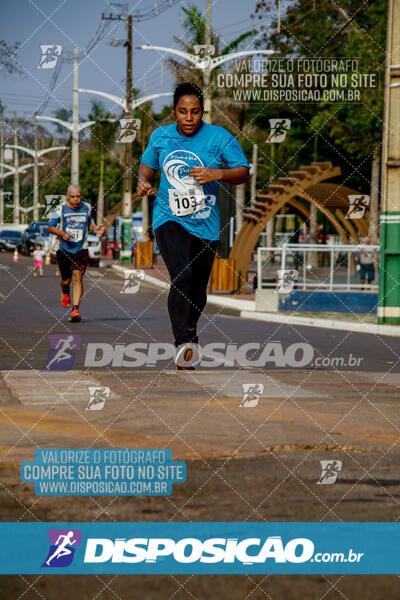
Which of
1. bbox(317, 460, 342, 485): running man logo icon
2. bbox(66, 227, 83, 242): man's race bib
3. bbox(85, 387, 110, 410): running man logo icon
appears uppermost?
bbox(66, 227, 83, 242): man's race bib

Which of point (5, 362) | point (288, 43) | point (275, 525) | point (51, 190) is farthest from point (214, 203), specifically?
point (51, 190)

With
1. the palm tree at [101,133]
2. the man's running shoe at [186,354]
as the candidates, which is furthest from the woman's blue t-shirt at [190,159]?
the palm tree at [101,133]

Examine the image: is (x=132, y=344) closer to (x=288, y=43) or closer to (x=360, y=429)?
(x=360, y=429)

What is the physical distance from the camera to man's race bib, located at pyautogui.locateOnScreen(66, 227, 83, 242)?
13.4 m

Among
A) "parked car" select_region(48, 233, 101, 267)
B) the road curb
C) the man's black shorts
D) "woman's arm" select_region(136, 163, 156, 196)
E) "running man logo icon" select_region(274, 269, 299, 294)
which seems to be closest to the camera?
"woman's arm" select_region(136, 163, 156, 196)

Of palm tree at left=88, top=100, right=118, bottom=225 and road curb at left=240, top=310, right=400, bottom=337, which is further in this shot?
palm tree at left=88, top=100, right=118, bottom=225

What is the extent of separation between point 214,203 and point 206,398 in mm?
1549

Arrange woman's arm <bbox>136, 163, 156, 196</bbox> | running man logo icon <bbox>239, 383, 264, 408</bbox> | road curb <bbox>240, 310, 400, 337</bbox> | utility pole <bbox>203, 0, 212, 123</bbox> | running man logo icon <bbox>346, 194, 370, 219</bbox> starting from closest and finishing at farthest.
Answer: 1. running man logo icon <bbox>239, 383, 264, 408</bbox>
2. woman's arm <bbox>136, 163, 156, 196</bbox>
3. road curb <bbox>240, 310, 400, 337</bbox>
4. utility pole <bbox>203, 0, 212, 123</bbox>
5. running man logo icon <bbox>346, 194, 370, 219</bbox>

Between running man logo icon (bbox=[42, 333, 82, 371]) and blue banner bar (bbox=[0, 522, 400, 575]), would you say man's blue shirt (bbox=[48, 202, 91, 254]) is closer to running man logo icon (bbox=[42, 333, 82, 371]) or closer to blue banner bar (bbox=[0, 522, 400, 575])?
running man logo icon (bbox=[42, 333, 82, 371])

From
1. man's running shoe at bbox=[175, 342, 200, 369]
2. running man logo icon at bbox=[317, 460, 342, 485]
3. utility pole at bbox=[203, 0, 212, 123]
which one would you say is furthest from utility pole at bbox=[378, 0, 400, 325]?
running man logo icon at bbox=[317, 460, 342, 485]

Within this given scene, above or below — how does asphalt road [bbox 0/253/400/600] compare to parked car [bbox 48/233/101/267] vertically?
above

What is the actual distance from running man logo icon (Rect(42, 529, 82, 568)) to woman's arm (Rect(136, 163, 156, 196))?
3.55m

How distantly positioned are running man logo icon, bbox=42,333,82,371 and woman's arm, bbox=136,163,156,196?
2.09 m

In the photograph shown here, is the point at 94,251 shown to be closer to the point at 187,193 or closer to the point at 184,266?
the point at 184,266
